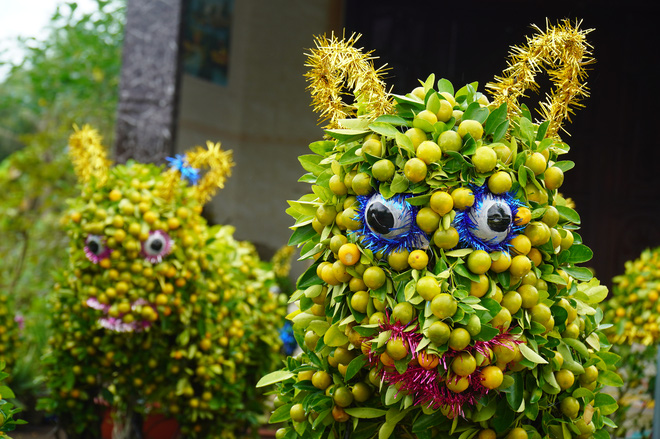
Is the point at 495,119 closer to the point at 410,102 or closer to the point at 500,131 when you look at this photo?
the point at 500,131

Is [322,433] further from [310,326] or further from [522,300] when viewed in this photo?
[522,300]

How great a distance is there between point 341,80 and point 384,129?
0.96 feet

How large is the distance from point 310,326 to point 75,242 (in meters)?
1.56

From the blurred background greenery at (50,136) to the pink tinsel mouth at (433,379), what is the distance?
4.32 meters

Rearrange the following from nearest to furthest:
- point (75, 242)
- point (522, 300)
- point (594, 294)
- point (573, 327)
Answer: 1. point (522, 300)
2. point (573, 327)
3. point (594, 294)
4. point (75, 242)

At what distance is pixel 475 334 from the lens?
54.7 inches

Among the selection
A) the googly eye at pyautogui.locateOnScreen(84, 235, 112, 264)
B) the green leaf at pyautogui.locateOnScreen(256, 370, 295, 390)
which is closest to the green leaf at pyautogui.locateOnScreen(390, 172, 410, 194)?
the green leaf at pyautogui.locateOnScreen(256, 370, 295, 390)

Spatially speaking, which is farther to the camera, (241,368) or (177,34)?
(177,34)

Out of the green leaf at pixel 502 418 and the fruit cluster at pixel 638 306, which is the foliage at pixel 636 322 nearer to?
the fruit cluster at pixel 638 306

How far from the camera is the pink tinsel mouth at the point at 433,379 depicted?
1.41m

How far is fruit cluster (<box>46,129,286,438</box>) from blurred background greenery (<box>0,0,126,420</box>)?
7.70 feet

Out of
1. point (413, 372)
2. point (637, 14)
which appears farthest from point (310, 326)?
point (637, 14)

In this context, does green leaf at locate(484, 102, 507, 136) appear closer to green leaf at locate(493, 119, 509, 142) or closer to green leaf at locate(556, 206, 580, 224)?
green leaf at locate(493, 119, 509, 142)

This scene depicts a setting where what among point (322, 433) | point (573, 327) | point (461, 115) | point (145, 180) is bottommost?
point (322, 433)
